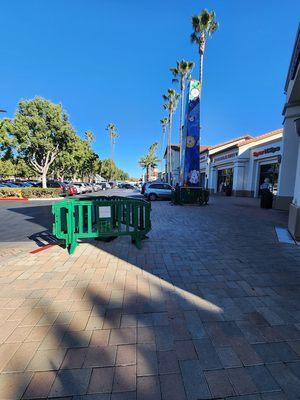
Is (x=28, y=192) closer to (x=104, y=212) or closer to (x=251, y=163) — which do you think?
(x=104, y=212)

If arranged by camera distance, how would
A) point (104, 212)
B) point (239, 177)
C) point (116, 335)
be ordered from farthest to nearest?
point (239, 177) < point (104, 212) < point (116, 335)

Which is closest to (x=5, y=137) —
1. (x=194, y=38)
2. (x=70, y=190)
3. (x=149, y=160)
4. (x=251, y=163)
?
(x=70, y=190)

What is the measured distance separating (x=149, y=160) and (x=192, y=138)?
5614 cm

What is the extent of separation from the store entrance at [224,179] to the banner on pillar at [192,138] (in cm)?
1023

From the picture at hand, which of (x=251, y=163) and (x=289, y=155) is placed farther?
(x=251, y=163)

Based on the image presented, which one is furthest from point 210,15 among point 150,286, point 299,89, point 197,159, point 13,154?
point 150,286

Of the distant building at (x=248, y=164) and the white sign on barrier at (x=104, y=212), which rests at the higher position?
the distant building at (x=248, y=164)

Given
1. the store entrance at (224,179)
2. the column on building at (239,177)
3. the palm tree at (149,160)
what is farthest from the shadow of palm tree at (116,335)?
the palm tree at (149,160)

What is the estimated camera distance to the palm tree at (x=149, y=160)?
7175 centimetres

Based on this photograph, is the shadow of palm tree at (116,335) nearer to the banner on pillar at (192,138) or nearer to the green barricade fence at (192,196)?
the green barricade fence at (192,196)

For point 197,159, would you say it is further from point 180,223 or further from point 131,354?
point 131,354

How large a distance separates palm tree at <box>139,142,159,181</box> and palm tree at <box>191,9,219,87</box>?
5222 centimetres

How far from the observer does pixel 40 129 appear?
19.8 metres

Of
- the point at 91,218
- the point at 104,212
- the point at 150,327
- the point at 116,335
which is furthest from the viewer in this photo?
the point at 91,218
